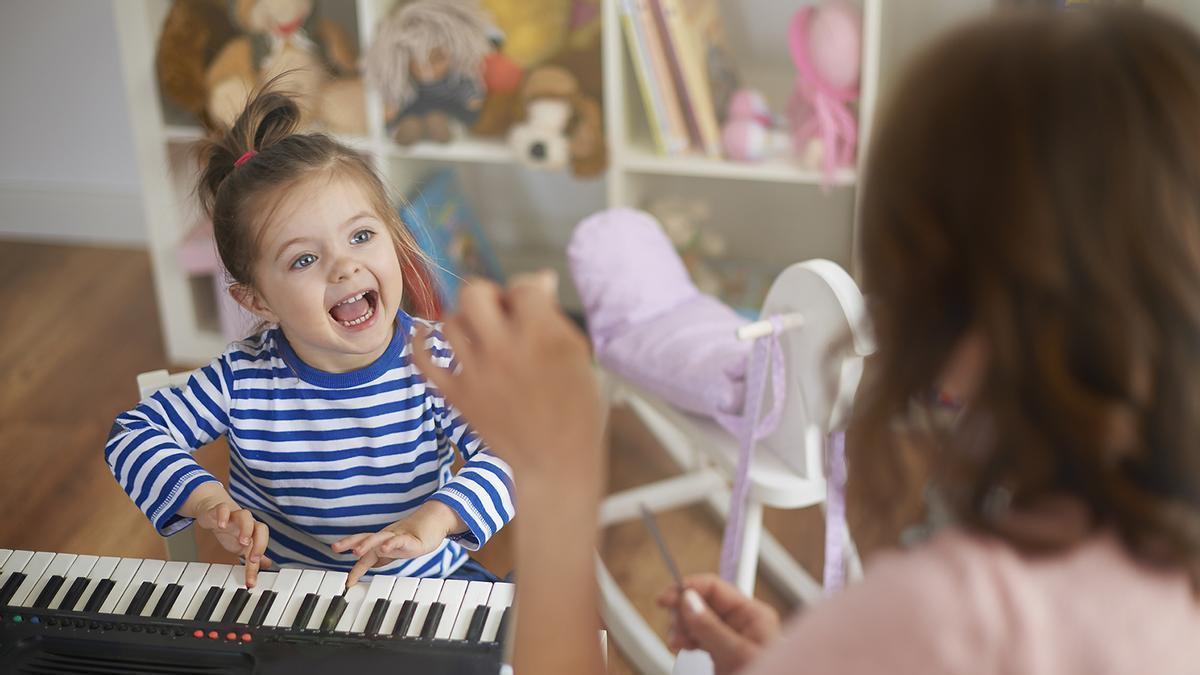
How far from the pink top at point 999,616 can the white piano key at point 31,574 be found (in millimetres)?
708

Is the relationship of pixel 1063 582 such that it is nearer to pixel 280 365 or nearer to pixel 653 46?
pixel 280 365

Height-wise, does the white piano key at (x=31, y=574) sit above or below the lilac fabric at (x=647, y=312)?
below

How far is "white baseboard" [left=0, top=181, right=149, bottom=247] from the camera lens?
2.89 m

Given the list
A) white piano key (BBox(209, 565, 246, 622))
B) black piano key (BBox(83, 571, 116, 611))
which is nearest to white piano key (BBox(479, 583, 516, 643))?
white piano key (BBox(209, 565, 246, 622))

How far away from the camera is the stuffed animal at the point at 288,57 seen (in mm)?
2152

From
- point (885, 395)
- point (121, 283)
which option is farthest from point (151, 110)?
point (885, 395)

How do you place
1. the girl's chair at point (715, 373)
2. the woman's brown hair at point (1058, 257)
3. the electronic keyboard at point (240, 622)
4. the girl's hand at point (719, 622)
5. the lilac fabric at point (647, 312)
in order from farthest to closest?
the lilac fabric at point (647, 312) → the girl's chair at point (715, 373) → the electronic keyboard at point (240, 622) → the girl's hand at point (719, 622) → the woman's brown hair at point (1058, 257)

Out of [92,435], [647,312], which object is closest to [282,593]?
[647,312]

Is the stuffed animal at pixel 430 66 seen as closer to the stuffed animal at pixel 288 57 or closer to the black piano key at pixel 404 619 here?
the stuffed animal at pixel 288 57

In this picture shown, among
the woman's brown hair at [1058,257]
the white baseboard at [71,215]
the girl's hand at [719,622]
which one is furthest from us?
the white baseboard at [71,215]

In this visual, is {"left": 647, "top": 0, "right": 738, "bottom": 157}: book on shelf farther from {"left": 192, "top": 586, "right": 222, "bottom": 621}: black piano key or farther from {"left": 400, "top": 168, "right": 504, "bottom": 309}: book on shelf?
{"left": 192, "top": 586, "right": 222, "bottom": 621}: black piano key

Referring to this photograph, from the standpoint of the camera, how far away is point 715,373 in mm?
1531

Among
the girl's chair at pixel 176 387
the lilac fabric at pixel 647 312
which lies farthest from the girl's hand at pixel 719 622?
the lilac fabric at pixel 647 312

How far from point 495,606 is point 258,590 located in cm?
20
